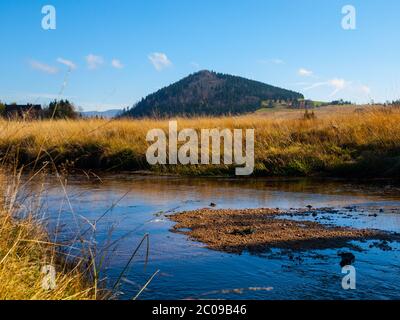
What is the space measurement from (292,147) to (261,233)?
8.63 metres

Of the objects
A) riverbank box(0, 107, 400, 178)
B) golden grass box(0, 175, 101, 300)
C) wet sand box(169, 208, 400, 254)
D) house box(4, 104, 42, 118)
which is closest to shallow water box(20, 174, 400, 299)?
wet sand box(169, 208, 400, 254)

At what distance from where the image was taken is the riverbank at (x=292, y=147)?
13641 mm

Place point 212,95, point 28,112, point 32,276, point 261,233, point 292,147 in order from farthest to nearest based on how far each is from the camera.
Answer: point 212,95 < point 292,147 < point 261,233 < point 28,112 < point 32,276

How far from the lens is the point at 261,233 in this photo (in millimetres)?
6641

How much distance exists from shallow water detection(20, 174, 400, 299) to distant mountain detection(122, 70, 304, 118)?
51.6 meters

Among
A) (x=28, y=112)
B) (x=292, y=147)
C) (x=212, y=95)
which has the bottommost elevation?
(x=292, y=147)

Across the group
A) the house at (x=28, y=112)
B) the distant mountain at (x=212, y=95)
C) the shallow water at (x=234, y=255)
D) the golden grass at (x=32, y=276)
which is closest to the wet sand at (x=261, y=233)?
the shallow water at (x=234, y=255)

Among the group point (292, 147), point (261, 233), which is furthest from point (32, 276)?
point (292, 147)

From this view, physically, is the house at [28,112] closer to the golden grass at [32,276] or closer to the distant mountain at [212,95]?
the golden grass at [32,276]

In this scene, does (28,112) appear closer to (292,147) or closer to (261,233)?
(261,233)

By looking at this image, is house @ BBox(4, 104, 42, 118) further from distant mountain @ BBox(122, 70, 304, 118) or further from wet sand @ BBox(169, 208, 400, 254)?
distant mountain @ BBox(122, 70, 304, 118)

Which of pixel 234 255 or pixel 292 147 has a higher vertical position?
pixel 292 147
